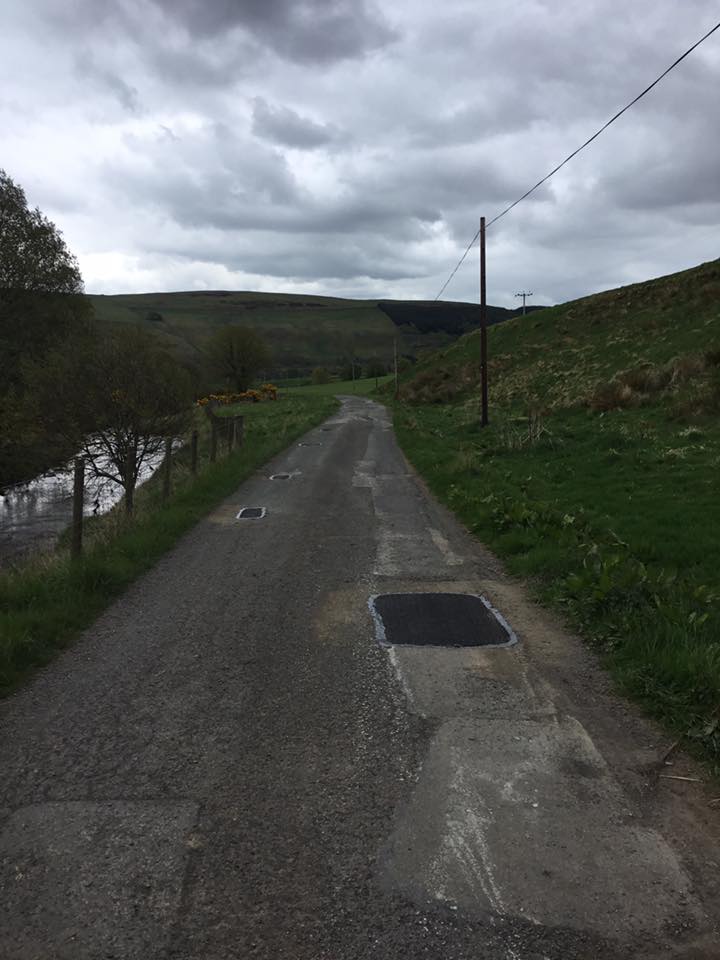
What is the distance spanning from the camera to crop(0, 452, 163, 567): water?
15.8 m

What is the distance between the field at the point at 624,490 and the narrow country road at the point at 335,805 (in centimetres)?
49

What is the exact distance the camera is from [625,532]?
28.1 ft

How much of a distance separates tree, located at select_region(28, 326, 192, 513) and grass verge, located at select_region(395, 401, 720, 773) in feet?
24.9

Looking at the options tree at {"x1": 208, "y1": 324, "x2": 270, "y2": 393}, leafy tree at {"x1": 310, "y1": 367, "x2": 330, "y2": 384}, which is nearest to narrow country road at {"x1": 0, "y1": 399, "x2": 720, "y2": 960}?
tree at {"x1": 208, "y1": 324, "x2": 270, "y2": 393}

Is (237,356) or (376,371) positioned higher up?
(376,371)

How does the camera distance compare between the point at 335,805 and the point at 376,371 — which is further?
→ the point at 376,371

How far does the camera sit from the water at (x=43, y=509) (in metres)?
15.8

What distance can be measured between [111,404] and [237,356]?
210ft

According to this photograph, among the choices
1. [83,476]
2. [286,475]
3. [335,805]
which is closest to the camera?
[335,805]

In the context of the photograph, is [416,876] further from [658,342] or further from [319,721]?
[658,342]

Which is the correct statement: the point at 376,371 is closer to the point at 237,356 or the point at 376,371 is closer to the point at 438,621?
the point at 237,356

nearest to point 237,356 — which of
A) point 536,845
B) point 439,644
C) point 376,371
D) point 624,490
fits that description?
point 376,371

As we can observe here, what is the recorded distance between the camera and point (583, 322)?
45.9 m

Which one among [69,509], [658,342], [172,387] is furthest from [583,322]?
[69,509]
